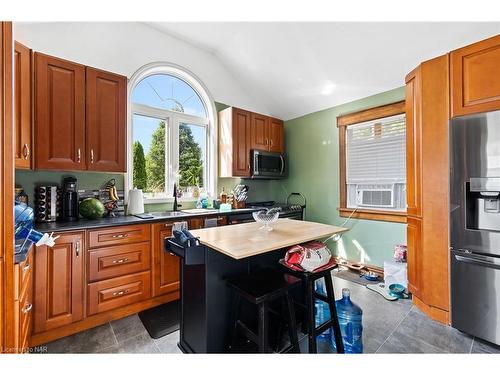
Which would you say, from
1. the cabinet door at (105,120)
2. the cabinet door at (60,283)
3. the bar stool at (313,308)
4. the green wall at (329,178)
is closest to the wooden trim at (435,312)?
the green wall at (329,178)

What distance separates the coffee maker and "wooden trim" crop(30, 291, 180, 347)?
91 centimetres

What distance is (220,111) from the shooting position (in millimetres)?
3512

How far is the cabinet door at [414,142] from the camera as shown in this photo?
2.16 m

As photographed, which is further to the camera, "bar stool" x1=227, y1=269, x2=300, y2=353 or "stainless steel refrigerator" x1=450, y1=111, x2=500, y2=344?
"stainless steel refrigerator" x1=450, y1=111, x2=500, y2=344

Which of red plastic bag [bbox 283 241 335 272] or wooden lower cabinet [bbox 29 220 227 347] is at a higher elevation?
red plastic bag [bbox 283 241 335 272]

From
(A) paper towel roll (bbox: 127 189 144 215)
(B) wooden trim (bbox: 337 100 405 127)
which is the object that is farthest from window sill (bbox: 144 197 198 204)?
(B) wooden trim (bbox: 337 100 405 127)

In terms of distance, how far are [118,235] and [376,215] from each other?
3.01 meters

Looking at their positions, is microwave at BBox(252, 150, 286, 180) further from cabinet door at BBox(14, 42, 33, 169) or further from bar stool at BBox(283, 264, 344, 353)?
cabinet door at BBox(14, 42, 33, 169)

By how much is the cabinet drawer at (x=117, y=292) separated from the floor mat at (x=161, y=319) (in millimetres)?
162

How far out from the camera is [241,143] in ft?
11.3

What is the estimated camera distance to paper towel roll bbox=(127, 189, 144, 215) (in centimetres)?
257

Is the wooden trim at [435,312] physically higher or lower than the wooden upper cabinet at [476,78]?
lower

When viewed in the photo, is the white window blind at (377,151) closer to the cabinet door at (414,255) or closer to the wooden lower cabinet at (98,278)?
the cabinet door at (414,255)

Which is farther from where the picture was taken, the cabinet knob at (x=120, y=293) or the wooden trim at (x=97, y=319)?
the cabinet knob at (x=120, y=293)
